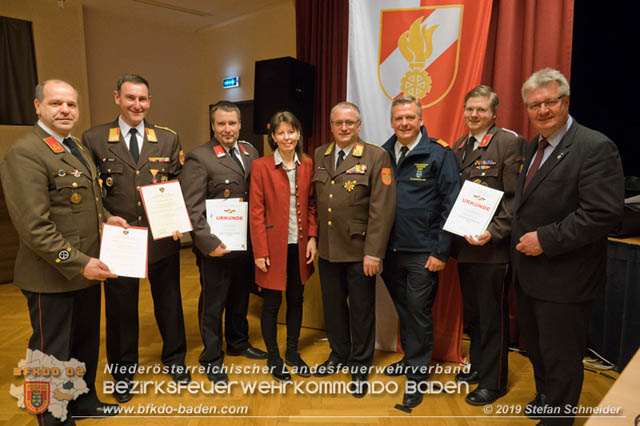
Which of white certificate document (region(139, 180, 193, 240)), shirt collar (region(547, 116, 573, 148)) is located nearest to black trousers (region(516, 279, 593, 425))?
shirt collar (region(547, 116, 573, 148))

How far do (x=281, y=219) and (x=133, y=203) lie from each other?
2.68 ft

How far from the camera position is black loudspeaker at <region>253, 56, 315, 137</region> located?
12.5ft

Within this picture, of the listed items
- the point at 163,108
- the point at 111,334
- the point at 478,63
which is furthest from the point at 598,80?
the point at 163,108

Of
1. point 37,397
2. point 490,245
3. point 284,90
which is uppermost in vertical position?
point 284,90

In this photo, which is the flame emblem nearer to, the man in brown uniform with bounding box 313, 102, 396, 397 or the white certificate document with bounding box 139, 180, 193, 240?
the man in brown uniform with bounding box 313, 102, 396, 397

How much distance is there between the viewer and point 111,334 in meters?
2.33

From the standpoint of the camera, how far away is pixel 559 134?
1769 mm

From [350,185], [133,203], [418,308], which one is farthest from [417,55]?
[133,203]

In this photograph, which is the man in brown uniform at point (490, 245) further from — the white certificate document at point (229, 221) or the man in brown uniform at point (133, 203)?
the man in brown uniform at point (133, 203)

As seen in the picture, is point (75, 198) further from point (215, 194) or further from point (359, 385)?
point (359, 385)

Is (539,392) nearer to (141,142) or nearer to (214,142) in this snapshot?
(214,142)

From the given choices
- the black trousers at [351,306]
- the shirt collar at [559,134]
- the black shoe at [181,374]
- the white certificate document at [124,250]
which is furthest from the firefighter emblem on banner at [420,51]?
the black shoe at [181,374]

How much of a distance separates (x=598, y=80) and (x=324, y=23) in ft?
8.26

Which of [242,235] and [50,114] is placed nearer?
[50,114]
